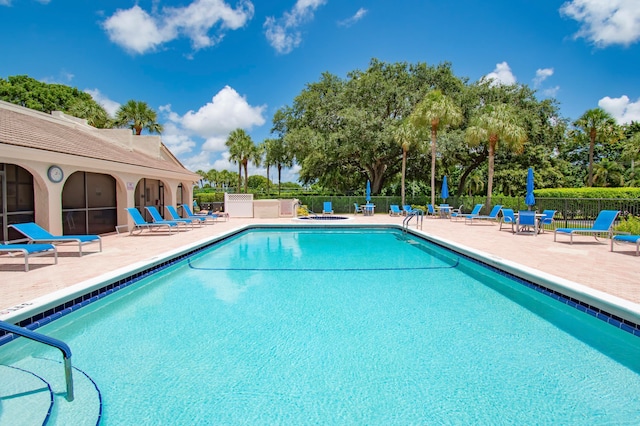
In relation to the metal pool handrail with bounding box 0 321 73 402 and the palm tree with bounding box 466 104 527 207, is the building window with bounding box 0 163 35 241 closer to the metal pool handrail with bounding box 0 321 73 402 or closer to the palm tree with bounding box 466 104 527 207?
the metal pool handrail with bounding box 0 321 73 402

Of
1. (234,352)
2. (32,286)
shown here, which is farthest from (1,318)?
(234,352)

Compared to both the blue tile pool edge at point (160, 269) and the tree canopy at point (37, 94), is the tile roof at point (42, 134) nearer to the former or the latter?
the blue tile pool edge at point (160, 269)

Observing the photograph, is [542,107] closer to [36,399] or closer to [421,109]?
[421,109]

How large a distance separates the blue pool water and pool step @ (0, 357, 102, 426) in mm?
100

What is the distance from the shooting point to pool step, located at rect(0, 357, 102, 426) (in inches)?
111

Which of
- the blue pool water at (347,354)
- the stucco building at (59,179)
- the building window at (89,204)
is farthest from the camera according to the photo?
the building window at (89,204)

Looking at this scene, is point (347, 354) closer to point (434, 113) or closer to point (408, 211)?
point (408, 211)

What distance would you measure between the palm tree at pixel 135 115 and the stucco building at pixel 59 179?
1369 centimetres

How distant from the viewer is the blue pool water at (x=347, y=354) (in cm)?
309

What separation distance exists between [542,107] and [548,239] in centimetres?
2298

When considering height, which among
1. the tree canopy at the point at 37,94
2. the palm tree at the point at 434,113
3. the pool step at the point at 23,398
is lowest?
the pool step at the point at 23,398

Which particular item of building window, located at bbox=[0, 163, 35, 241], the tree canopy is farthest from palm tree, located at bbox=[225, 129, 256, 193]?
building window, located at bbox=[0, 163, 35, 241]

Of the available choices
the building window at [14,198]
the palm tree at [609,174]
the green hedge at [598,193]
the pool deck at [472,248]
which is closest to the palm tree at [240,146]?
the pool deck at [472,248]

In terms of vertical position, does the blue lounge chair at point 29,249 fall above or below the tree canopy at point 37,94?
below
